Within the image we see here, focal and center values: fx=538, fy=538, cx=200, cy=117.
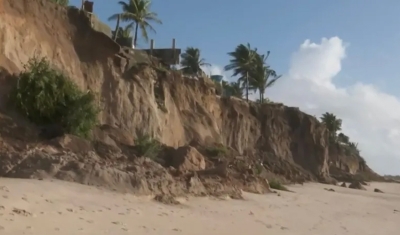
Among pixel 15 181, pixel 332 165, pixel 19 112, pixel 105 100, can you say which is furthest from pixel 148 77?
pixel 332 165

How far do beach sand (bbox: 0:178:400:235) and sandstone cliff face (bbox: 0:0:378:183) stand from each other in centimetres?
720

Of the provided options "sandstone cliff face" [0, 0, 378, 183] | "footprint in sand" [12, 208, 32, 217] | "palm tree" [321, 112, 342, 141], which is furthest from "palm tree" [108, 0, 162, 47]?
"palm tree" [321, 112, 342, 141]

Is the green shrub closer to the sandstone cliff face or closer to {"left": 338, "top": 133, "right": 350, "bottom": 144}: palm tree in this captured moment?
the sandstone cliff face

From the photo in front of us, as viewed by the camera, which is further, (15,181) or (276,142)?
(276,142)

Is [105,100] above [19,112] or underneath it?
above

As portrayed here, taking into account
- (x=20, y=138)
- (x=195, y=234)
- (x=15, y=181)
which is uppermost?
(x=20, y=138)

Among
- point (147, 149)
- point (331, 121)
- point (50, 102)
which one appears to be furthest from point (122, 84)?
point (331, 121)

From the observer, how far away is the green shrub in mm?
17922

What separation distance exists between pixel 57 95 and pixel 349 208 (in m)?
11.3

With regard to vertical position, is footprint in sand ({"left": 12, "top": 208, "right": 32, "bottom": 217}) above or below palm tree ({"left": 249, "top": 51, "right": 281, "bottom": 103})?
below

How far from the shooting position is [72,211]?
9984mm

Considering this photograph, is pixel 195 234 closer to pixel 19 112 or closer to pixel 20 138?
pixel 20 138

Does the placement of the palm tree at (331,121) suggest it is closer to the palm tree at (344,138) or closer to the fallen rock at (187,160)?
the palm tree at (344,138)

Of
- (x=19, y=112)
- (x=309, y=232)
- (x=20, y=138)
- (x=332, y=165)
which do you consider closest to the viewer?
(x=309, y=232)
